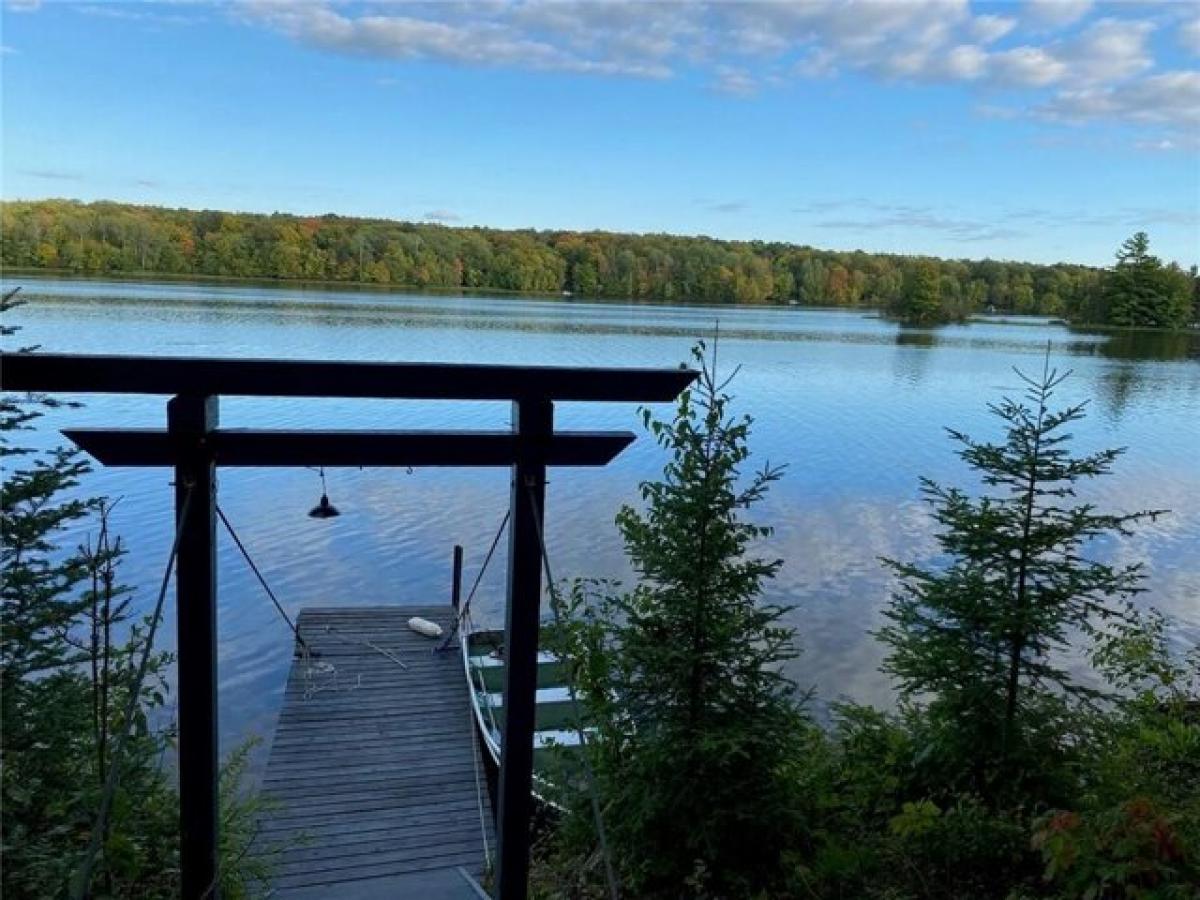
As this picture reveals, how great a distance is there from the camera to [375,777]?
8281 millimetres

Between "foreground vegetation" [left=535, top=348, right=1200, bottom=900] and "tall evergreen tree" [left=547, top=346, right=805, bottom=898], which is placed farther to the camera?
"tall evergreen tree" [left=547, top=346, right=805, bottom=898]

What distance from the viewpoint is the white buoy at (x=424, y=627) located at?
11680 mm

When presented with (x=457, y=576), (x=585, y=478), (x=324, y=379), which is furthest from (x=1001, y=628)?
(x=585, y=478)

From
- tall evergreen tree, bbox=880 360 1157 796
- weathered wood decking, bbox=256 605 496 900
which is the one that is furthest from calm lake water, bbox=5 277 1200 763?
tall evergreen tree, bbox=880 360 1157 796

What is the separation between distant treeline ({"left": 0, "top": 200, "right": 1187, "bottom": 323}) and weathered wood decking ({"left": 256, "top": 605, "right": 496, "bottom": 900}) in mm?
61780

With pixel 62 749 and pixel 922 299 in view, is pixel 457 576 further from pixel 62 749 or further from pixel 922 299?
pixel 922 299

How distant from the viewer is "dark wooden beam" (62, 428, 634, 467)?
3387 mm

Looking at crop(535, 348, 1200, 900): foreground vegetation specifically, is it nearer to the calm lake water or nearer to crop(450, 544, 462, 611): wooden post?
the calm lake water

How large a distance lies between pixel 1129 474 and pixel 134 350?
29289 mm

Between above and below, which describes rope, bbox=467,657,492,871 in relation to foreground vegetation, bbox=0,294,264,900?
below

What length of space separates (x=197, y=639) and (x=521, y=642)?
1.32 m

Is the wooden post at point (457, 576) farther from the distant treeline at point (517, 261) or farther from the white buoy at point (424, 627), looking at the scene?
the distant treeline at point (517, 261)

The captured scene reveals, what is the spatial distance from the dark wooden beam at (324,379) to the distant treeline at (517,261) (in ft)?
221

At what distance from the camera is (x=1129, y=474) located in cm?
2314
